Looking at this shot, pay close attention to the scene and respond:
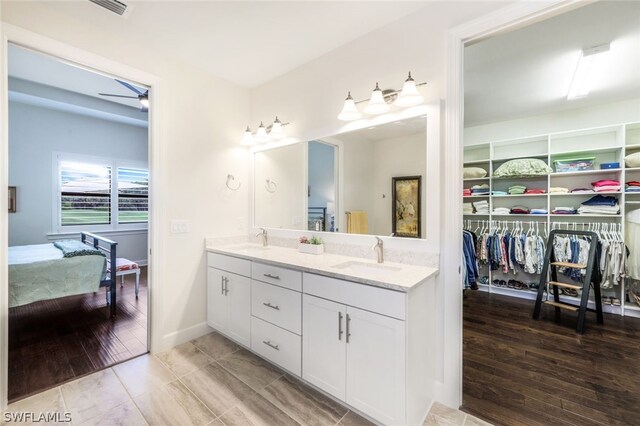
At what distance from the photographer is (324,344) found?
67.3 inches

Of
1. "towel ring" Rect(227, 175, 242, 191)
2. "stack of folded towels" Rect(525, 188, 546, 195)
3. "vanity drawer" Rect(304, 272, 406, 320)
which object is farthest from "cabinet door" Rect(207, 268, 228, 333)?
"stack of folded towels" Rect(525, 188, 546, 195)

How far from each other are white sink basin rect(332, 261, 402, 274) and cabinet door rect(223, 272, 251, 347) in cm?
83

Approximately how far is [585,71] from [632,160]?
53.8 inches

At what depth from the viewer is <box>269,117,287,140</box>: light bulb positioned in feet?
8.61

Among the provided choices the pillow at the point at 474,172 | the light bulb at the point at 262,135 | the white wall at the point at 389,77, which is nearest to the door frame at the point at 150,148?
the light bulb at the point at 262,135

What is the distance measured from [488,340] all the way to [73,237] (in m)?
6.53

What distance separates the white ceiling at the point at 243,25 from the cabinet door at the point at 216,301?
2009 millimetres

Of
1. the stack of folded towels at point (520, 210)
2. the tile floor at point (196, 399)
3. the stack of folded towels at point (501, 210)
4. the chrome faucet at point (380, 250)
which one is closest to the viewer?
the tile floor at point (196, 399)

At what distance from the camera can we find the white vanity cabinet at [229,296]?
2.27 metres

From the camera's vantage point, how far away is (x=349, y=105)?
202cm

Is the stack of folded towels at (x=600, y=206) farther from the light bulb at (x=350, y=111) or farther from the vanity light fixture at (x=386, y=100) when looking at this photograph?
the light bulb at (x=350, y=111)

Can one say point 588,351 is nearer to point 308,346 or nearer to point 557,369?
point 557,369

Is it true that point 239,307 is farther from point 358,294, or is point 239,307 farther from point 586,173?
point 586,173

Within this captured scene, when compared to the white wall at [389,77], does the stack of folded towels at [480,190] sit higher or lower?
lower
